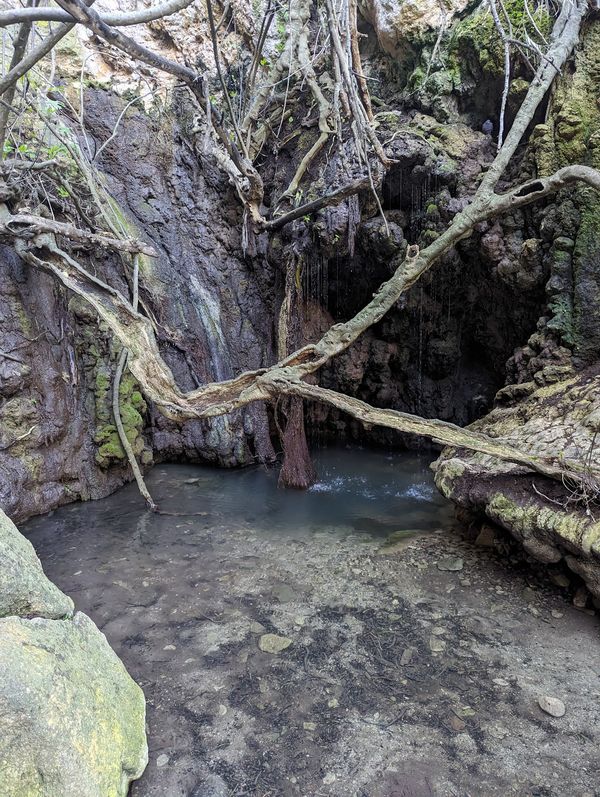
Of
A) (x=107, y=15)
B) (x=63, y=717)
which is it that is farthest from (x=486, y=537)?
(x=107, y=15)

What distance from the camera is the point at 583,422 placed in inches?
150

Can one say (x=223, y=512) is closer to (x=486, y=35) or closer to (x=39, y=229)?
(x=39, y=229)

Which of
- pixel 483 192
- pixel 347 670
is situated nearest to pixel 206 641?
pixel 347 670

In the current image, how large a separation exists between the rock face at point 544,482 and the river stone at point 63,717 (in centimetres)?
286

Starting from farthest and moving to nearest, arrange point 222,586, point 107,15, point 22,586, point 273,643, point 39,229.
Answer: point 39,229
point 222,586
point 273,643
point 107,15
point 22,586

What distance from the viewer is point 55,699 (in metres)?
1.63

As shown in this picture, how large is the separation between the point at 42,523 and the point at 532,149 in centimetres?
720

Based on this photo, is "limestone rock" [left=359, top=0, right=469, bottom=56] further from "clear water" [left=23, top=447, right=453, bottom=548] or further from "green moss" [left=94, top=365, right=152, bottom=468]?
"clear water" [left=23, top=447, right=453, bottom=548]

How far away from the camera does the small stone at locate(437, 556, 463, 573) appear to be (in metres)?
3.80

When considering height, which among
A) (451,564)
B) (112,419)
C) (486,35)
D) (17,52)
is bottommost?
(451,564)

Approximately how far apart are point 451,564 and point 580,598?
0.97 metres

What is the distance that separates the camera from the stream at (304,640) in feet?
6.85

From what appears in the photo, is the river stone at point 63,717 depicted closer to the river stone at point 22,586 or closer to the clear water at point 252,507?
the river stone at point 22,586

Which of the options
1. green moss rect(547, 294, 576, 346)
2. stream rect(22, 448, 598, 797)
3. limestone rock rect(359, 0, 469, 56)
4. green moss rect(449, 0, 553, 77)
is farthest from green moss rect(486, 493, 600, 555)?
limestone rock rect(359, 0, 469, 56)
